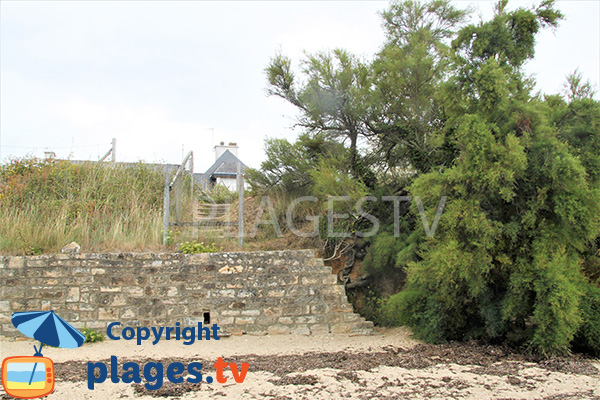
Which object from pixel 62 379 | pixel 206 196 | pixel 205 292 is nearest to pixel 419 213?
pixel 205 292

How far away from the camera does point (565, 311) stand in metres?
5.62

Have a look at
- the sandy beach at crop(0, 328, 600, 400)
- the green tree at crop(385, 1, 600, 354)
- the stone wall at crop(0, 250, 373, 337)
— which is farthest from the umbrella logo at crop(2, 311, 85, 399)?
the green tree at crop(385, 1, 600, 354)

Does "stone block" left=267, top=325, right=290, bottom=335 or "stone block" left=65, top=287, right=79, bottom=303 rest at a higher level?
"stone block" left=65, top=287, right=79, bottom=303

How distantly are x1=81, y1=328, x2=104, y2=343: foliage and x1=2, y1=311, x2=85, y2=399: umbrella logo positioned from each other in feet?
9.60

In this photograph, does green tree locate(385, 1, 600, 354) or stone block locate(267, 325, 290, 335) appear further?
stone block locate(267, 325, 290, 335)

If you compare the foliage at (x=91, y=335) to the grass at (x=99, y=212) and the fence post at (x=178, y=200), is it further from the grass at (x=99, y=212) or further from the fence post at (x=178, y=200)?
the fence post at (x=178, y=200)

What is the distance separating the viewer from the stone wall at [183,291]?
702 centimetres

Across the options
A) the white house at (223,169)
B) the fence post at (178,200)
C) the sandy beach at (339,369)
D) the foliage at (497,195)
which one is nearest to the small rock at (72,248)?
the sandy beach at (339,369)

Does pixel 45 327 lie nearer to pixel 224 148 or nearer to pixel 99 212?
pixel 99 212

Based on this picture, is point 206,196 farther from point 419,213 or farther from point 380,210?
point 419,213

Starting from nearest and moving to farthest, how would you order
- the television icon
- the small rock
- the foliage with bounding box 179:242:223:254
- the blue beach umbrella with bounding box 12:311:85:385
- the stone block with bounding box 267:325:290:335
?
the television icon, the blue beach umbrella with bounding box 12:311:85:385, the stone block with bounding box 267:325:290:335, the small rock, the foliage with bounding box 179:242:223:254

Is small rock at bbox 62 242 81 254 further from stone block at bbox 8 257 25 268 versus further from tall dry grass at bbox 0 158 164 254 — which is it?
stone block at bbox 8 257 25 268

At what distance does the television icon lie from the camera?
3603mm

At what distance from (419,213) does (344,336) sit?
2.24m
